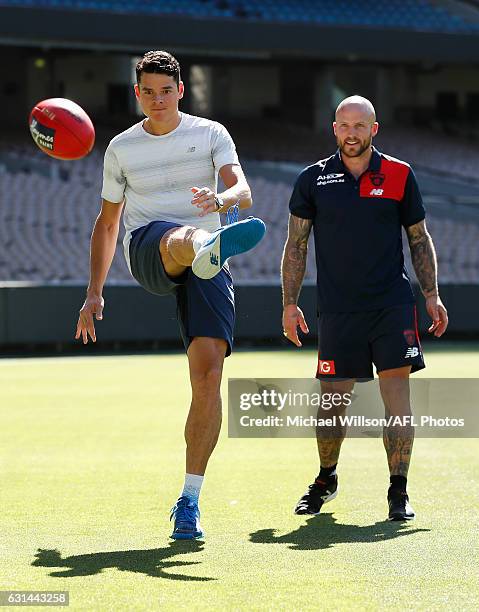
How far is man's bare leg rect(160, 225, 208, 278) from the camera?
567 centimetres

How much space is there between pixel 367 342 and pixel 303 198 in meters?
0.78

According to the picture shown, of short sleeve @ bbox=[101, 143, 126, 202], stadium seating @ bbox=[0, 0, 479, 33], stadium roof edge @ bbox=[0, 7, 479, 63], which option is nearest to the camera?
short sleeve @ bbox=[101, 143, 126, 202]

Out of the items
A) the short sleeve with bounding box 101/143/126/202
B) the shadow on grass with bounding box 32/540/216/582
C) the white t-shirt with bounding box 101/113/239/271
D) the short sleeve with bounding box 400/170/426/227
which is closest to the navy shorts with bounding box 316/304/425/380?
the short sleeve with bounding box 400/170/426/227

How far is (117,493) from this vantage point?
7.04 meters

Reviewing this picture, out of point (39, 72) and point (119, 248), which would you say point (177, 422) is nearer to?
point (119, 248)

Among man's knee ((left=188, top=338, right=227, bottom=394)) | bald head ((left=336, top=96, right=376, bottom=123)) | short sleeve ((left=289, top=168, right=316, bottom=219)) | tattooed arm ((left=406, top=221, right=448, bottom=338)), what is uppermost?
bald head ((left=336, top=96, right=376, bottom=123))

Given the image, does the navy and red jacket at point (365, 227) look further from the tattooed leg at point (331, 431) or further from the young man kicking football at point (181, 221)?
the young man kicking football at point (181, 221)

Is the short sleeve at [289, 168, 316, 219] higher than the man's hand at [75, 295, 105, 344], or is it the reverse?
the short sleeve at [289, 168, 316, 219]

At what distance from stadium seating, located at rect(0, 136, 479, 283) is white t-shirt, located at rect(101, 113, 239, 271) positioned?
16168mm

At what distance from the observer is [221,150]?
19.7 ft

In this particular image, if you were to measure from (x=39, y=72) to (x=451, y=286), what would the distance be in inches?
729

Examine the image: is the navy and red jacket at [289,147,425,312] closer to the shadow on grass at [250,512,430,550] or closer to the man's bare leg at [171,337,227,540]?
the man's bare leg at [171,337,227,540]

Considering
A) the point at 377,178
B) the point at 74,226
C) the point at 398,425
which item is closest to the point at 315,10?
the point at 74,226

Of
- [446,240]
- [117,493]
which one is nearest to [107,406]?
[117,493]
